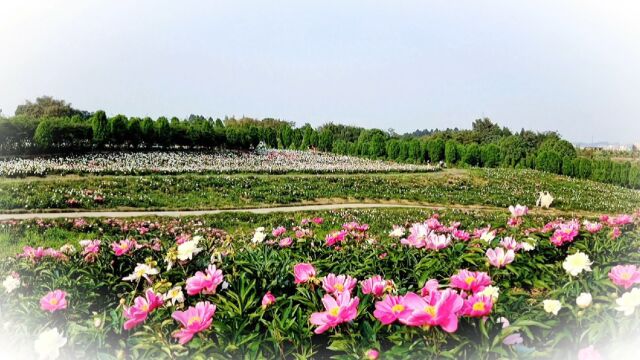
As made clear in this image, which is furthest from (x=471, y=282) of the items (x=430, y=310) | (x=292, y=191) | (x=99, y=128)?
(x=99, y=128)

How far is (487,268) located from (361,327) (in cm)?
94

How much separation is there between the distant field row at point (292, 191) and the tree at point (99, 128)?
6374mm

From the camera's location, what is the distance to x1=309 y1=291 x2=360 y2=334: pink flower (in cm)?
127

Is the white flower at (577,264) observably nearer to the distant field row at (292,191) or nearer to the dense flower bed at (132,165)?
the distant field row at (292,191)

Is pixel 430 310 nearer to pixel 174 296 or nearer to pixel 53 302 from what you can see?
pixel 174 296

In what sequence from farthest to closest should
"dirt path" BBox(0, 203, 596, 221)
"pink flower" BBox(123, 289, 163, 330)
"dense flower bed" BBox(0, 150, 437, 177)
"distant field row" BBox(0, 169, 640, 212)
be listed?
"dense flower bed" BBox(0, 150, 437, 177) < "distant field row" BBox(0, 169, 640, 212) < "dirt path" BBox(0, 203, 596, 221) < "pink flower" BBox(123, 289, 163, 330)

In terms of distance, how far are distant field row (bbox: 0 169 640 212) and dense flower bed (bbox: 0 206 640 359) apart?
7.97 metres

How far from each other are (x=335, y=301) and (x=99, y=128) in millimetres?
19385

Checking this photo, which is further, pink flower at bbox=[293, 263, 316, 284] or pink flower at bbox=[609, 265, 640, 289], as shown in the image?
pink flower at bbox=[293, 263, 316, 284]

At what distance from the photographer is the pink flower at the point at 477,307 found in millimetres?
1190

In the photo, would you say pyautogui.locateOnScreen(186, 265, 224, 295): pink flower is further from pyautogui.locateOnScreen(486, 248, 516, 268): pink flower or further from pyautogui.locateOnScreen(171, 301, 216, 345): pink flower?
pyautogui.locateOnScreen(486, 248, 516, 268): pink flower

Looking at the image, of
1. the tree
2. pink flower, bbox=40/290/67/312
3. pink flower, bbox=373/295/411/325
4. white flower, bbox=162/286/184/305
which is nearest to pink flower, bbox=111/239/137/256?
pink flower, bbox=40/290/67/312

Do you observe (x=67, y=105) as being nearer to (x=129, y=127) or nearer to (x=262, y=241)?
(x=129, y=127)

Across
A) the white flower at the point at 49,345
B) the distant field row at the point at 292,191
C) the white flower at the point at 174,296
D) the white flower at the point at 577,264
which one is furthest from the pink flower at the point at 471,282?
the distant field row at the point at 292,191
